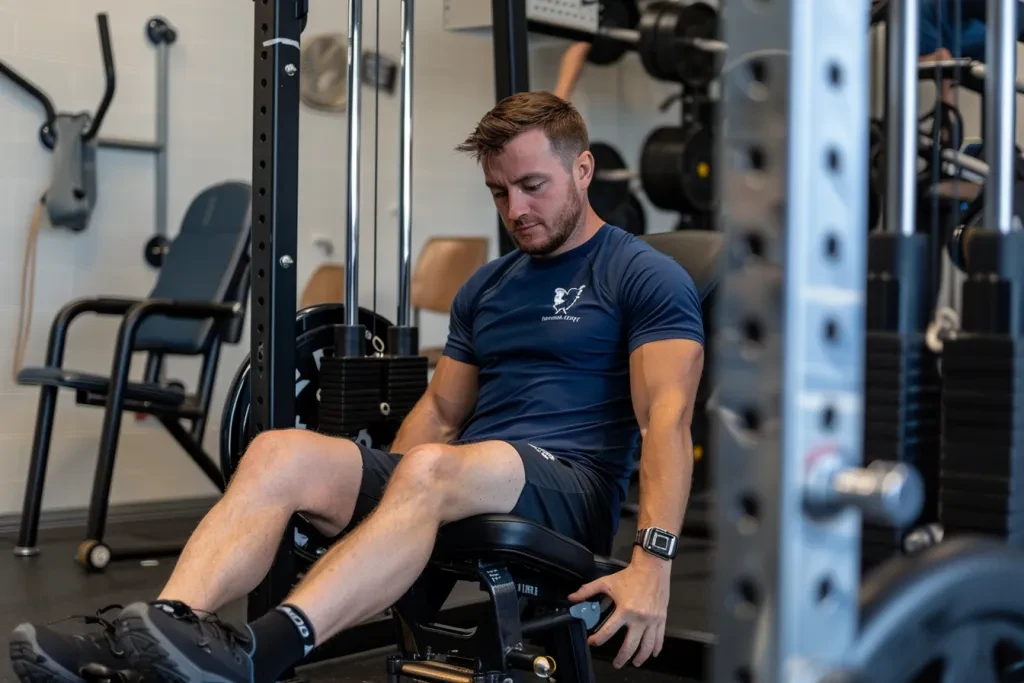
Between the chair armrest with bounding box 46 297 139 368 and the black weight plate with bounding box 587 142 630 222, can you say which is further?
the black weight plate with bounding box 587 142 630 222

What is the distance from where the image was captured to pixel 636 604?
5.74 feet

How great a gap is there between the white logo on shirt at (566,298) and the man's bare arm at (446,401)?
273mm

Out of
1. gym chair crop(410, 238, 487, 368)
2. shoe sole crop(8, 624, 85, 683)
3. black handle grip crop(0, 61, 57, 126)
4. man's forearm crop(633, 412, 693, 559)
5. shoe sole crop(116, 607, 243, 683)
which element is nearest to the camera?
shoe sole crop(116, 607, 243, 683)

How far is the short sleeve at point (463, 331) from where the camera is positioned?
2.34 metres

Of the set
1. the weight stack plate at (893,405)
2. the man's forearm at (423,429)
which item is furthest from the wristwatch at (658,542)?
the weight stack plate at (893,405)

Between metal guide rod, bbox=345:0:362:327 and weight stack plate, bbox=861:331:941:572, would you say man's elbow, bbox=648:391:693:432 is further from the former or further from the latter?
weight stack plate, bbox=861:331:941:572

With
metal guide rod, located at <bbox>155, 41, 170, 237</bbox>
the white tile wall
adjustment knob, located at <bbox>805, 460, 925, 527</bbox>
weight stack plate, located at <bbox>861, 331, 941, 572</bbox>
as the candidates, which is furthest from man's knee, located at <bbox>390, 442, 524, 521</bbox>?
metal guide rod, located at <bbox>155, 41, 170, 237</bbox>

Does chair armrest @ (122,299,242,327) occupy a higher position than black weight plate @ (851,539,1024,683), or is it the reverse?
chair armrest @ (122,299,242,327)

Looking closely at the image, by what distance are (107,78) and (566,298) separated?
2.60m

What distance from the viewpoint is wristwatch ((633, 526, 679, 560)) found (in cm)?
179

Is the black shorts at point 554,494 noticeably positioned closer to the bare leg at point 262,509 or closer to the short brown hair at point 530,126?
the bare leg at point 262,509

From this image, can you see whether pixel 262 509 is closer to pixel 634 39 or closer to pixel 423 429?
pixel 423 429

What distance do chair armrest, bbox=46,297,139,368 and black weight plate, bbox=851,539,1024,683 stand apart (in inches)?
126

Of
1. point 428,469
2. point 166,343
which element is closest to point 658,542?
point 428,469
